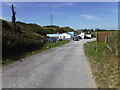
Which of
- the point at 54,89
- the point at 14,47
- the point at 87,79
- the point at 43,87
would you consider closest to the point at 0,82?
the point at 43,87

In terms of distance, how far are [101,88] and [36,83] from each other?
8.66 feet

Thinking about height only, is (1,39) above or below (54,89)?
above

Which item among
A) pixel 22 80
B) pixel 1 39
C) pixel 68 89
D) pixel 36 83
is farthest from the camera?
pixel 1 39

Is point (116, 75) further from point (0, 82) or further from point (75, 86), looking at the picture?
point (0, 82)

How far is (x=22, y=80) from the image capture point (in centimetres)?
880

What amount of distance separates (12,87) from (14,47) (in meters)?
14.6

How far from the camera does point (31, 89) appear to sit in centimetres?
733

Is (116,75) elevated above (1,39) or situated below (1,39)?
below

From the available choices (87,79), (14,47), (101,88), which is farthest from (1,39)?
(101,88)

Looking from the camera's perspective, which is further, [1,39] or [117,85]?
[1,39]

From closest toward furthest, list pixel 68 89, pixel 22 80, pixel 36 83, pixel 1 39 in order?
pixel 68 89 < pixel 36 83 < pixel 22 80 < pixel 1 39

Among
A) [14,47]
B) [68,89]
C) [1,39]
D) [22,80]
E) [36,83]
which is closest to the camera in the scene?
[68,89]

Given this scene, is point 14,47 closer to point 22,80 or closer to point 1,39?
point 1,39

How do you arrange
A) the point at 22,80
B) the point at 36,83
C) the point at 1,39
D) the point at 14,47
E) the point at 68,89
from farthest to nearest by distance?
the point at 14,47
the point at 1,39
the point at 22,80
the point at 36,83
the point at 68,89
